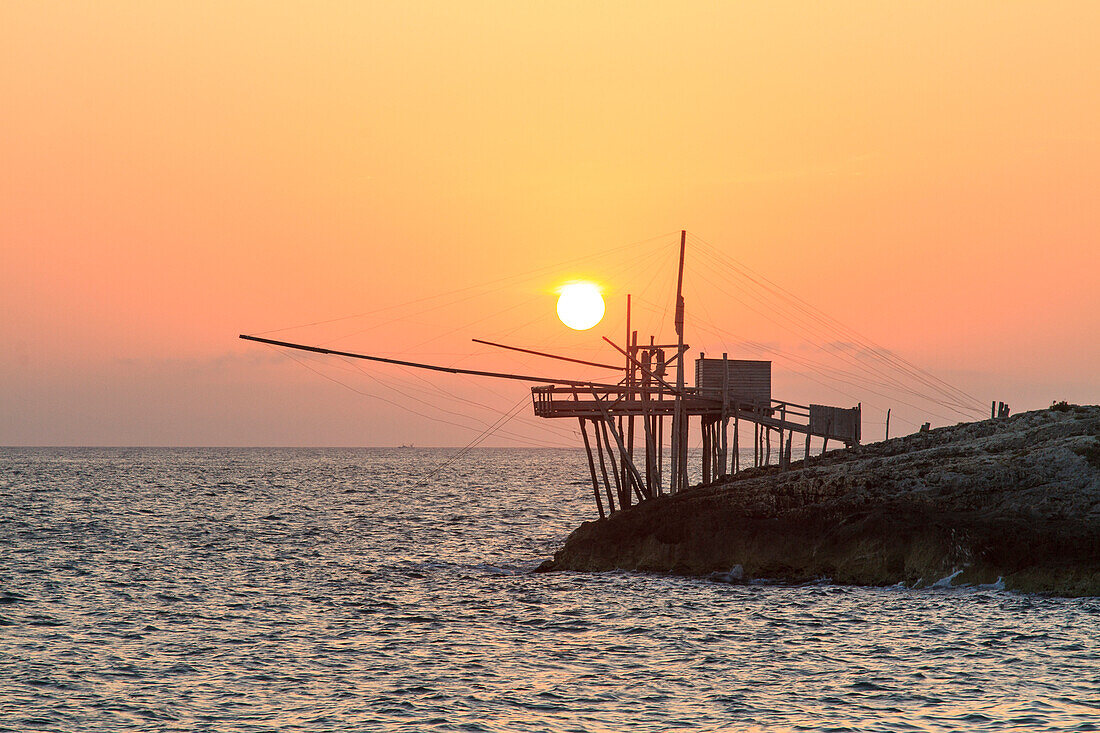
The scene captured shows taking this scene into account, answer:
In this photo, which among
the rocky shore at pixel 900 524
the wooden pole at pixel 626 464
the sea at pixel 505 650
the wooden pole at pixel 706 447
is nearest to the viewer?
the sea at pixel 505 650

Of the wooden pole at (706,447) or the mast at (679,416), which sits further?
the wooden pole at (706,447)

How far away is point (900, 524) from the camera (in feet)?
103

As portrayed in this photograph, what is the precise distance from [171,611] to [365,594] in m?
5.55

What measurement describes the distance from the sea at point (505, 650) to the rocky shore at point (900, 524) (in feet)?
3.96

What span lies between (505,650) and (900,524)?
46.1 ft

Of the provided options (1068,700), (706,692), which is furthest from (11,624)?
(1068,700)

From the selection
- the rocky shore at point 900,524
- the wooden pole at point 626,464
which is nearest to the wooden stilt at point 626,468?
the wooden pole at point 626,464

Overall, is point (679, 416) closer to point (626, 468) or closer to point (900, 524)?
point (626, 468)

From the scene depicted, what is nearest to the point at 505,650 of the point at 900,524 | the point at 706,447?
the point at 900,524

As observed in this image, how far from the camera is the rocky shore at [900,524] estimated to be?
29.6m

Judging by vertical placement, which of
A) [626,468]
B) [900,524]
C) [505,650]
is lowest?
[505,650]

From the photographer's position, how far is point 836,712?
18000mm

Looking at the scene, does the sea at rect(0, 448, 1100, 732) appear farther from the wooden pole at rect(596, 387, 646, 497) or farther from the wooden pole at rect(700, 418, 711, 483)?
the wooden pole at rect(700, 418, 711, 483)

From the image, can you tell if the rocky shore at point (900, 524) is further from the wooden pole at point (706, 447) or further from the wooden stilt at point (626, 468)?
the wooden pole at point (706, 447)
